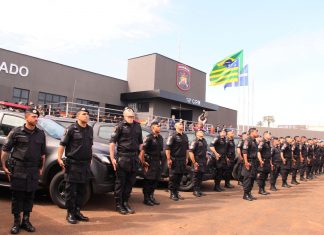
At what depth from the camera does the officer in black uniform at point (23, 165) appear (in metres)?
4.96

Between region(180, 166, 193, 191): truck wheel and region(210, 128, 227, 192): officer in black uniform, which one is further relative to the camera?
region(210, 128, 227, 192): officer in black uniform

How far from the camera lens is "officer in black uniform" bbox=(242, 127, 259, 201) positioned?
882 centimetres

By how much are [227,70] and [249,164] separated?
14648mm

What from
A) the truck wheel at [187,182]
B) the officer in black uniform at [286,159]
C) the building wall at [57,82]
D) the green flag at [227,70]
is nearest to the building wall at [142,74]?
the building wall at [57,82]

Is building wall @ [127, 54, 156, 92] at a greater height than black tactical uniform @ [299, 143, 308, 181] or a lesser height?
greater

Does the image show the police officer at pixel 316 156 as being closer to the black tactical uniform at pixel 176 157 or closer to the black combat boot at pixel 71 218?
the black tactical uniform at pixel 176 157

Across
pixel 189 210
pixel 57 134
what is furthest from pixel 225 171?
pixel 57 134

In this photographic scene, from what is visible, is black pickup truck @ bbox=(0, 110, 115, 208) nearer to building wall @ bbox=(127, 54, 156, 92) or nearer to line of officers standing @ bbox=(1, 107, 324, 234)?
line of officers standing @ bbox=(1, 107, 324, 234)

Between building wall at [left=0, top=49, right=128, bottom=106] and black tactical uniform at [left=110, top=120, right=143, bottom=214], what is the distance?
15.9 metres

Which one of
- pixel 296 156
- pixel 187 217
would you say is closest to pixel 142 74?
pixel 296 156

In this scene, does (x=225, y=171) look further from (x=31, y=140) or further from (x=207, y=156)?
(x=31, y=140)

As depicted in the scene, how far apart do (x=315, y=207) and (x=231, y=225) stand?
3155 millimetres

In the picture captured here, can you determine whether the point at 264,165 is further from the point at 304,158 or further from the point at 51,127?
the point at 51,127

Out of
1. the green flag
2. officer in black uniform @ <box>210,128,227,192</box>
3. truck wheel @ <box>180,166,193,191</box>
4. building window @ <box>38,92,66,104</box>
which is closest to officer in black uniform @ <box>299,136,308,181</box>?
officer in black uniform @ <box>210,128,227,192</box>
